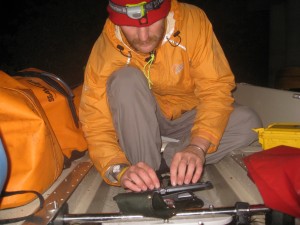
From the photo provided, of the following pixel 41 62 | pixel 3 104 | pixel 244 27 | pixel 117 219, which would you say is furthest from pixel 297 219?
pixel 244 27

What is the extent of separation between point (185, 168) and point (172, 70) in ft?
1.81

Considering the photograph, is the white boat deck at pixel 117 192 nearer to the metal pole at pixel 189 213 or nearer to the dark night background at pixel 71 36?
the metal pole at pixel 189 213

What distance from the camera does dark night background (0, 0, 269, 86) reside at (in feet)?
32.3

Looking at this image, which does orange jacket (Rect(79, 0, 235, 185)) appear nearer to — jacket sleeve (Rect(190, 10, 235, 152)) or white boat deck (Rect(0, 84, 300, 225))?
jacket sleeve (Rect(190, 10, 235, 152))

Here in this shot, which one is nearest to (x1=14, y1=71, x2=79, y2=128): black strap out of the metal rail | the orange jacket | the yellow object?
the orange jacket

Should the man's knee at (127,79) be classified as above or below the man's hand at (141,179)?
above

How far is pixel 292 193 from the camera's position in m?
1.06

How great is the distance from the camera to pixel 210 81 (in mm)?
1662

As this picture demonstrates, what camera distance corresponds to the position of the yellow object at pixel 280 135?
1.58 metres

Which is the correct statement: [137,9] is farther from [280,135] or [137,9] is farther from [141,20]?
[280,135]

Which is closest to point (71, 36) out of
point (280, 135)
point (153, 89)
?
point (153, 89)

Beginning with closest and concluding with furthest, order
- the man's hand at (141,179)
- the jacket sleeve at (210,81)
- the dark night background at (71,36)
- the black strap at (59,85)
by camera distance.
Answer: the man's hand at (141,179) < the jacket sleeve at (210,81) < the black strap at (59,85) < the dark night background at (71,36)

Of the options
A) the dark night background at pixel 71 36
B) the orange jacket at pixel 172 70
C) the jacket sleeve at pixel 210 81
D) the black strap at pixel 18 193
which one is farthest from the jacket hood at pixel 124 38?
the dark night background at pixel 71 36

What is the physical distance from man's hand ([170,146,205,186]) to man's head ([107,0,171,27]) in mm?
602
